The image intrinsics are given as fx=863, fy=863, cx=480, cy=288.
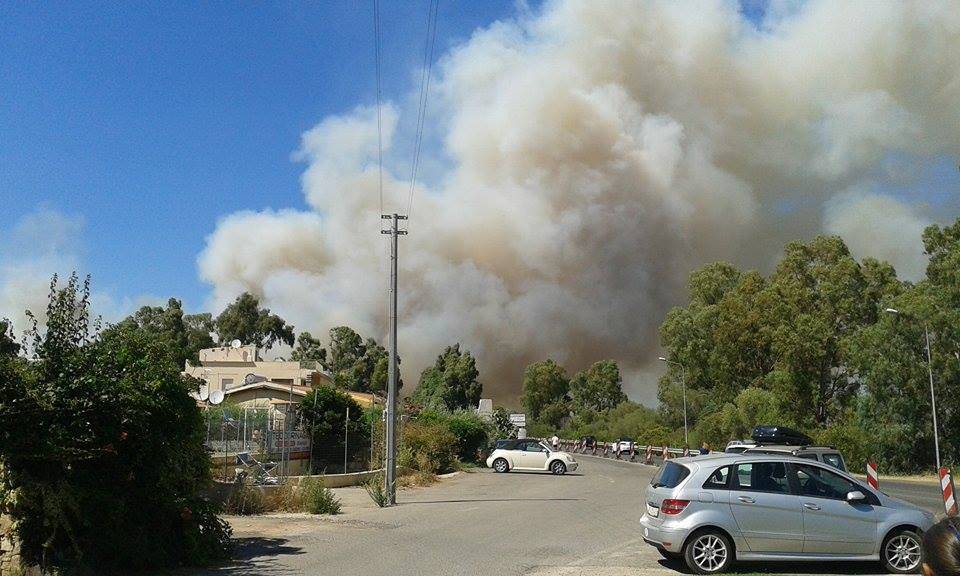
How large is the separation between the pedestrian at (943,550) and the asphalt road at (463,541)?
774 cm

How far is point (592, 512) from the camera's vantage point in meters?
18.1

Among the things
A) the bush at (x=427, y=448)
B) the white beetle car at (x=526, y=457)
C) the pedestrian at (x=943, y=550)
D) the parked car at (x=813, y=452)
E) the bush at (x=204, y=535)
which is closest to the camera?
the pedestrian at (x=943, y=550)

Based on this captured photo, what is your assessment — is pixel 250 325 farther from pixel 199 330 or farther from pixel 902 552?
pixel 902 552

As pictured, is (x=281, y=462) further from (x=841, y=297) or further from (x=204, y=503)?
(x=841, y=297)

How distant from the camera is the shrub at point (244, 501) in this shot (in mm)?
16828

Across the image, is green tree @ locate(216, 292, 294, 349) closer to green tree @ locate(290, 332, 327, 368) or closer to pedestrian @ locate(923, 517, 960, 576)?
green tree @ locate(290, 332, 327, 368)

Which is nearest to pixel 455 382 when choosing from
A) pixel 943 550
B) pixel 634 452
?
pixel 634 452

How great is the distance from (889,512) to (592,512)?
870 cm

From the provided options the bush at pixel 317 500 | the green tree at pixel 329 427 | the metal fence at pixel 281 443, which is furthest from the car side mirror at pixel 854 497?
the green tree at pixel 329 427

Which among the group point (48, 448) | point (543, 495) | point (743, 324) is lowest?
point (543, 495)

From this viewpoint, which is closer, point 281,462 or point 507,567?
point 507,567

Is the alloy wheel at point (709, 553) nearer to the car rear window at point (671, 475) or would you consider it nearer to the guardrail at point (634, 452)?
the car rear window at point (671, 475)

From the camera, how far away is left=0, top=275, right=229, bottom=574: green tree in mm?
9000

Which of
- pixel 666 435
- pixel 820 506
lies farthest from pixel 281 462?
pixel 666 435
